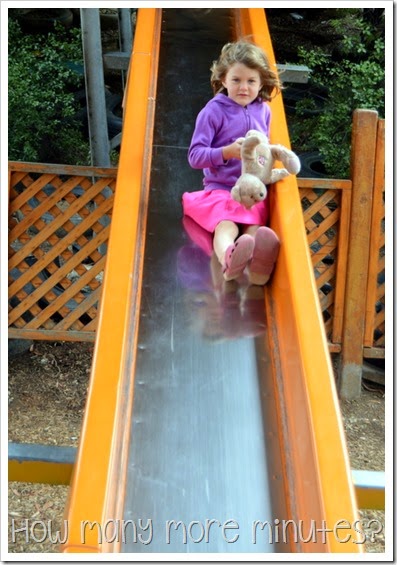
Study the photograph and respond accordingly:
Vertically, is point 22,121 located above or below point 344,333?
→ above

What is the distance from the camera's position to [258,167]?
3.19m

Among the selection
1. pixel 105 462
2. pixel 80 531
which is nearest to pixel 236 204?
pixel 105 462

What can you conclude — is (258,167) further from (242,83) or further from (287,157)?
(242,83)

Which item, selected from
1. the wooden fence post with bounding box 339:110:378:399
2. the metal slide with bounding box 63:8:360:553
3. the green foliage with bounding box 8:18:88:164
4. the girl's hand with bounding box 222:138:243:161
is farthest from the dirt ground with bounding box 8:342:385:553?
the green foliage with bounding box 8:18:88:164

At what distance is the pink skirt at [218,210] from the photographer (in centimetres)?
322

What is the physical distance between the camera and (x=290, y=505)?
2154 millimetres

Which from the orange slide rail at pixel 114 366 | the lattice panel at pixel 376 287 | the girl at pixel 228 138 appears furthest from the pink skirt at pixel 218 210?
the lattice panel at pixel 376 287

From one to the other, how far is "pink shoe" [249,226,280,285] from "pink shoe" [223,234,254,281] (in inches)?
1.0

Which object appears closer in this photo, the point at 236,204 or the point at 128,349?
the point at 128,349

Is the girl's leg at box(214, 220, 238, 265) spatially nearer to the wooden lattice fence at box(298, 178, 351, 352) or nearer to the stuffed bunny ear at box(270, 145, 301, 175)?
the stuffed bunny ear at box(270, 145, 301, 175)

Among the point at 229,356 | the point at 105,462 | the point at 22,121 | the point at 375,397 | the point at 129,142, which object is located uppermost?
the point at 22,121

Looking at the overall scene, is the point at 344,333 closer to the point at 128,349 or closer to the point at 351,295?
the point at 351,295

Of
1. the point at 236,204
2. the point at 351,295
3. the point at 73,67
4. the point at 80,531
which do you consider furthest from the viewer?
the point at 73,67

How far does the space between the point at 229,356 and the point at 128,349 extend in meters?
0.36
